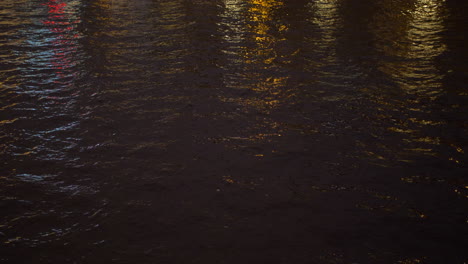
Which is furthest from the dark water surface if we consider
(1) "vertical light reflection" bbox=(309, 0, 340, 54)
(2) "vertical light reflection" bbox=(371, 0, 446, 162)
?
(1) "vertical light reflection" bbox=(309, 0, 340, 54)

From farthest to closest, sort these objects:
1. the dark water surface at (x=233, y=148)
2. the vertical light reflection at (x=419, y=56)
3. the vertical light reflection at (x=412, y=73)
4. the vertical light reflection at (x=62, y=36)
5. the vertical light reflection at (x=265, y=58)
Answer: the vertical light reflection at (x=62, y=36) < the vertical light reflection at (x=419, y=56) < the vertical light reflection at (x=265, y=58) < the vertical light reflection at (x=412, y=73) < the dark water surface at (x=233, y=148)

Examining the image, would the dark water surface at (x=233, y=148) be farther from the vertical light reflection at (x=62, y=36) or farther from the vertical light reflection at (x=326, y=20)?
the vertical light reflection at (x=326, y=20)

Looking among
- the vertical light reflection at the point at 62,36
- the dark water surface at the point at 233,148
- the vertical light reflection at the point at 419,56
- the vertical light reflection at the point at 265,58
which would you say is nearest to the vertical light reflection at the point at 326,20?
the dark water surface at the point at 233,148

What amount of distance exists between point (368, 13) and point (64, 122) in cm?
1196

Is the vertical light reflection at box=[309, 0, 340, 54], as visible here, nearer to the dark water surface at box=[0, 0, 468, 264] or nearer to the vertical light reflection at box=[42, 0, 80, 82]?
the dark water surface at box=[0, 0, 468, 264]

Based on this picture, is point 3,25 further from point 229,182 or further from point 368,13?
point 368,13

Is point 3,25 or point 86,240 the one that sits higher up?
point 3,25

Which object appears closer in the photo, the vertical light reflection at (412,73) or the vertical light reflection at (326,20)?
the vertical light reflection at (412,73)

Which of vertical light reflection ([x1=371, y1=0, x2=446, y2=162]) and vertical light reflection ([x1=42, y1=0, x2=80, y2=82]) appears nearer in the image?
vertical light reflection ([x1=371, y1=0, x2=446, y2=162])

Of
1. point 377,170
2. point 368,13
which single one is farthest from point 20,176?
point 368,13

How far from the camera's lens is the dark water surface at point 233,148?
370 cm

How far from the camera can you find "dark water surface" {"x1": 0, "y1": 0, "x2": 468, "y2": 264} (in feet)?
12.1

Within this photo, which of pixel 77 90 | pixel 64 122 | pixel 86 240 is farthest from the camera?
pixel 77 90

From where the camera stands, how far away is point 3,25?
1220 cm
